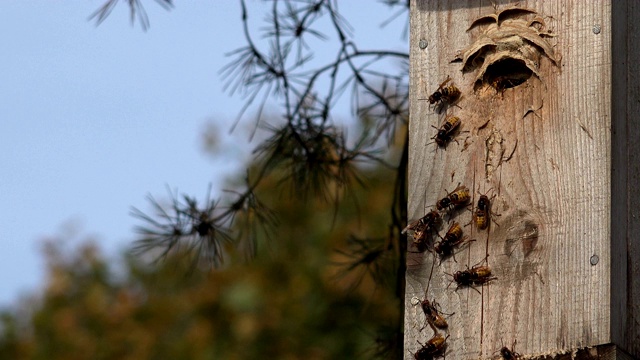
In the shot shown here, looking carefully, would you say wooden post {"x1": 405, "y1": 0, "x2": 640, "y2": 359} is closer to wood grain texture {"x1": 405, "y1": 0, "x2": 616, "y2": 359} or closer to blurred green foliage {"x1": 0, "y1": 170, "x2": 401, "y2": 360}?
wood grain texture {"x1": 405, "y1": 0, "x2": 616, "y2": 359}

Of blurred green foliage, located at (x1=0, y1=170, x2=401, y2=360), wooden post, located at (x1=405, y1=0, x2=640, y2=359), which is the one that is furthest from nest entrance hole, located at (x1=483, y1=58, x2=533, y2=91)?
blurred green foliage, located at (x1=0, y1=170, x2=401, y2=360)

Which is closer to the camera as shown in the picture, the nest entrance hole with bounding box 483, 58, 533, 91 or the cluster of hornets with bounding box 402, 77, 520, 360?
the cluster of hornets with bounding box 402, 77, 520, 360

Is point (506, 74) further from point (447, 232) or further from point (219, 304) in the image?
point (219, 304)

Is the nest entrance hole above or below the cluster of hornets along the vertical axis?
above

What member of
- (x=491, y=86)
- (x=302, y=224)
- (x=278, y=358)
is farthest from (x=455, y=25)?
(x=302, y=224)

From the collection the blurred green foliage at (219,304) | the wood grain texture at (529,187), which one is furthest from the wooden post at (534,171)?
the blurred green foliage at (219,304)

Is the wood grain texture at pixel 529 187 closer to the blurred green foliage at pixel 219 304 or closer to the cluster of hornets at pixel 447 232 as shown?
the cluster of hornets at pixel 447 232
